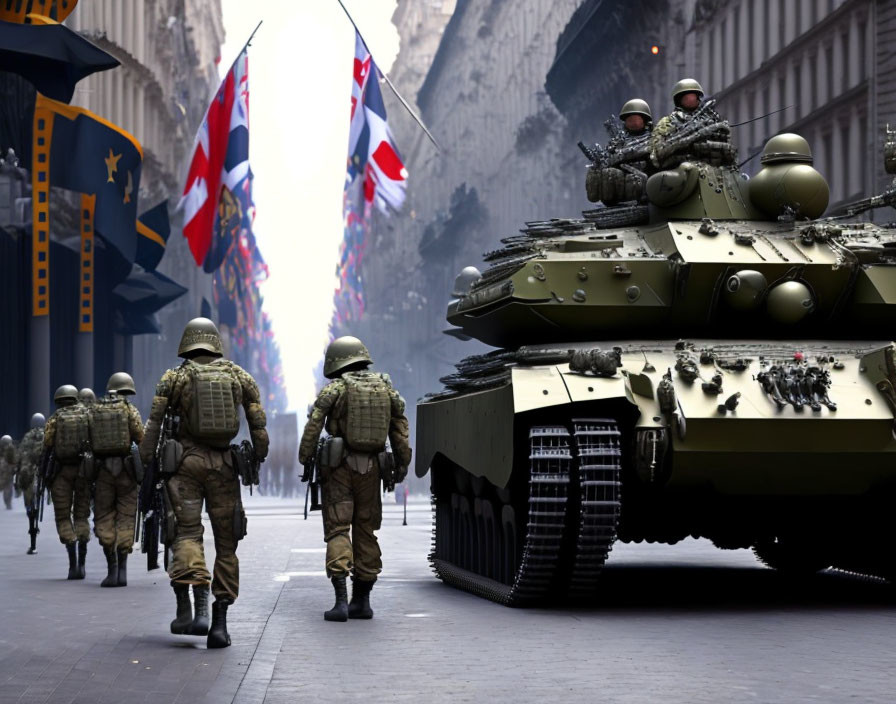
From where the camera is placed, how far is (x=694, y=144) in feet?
45.0

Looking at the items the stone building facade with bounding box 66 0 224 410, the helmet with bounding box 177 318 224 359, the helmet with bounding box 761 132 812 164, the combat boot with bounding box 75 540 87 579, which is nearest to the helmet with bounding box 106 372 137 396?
the combat boot with bounding box 75 540 87 579

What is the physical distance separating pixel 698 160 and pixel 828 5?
60.2 ft

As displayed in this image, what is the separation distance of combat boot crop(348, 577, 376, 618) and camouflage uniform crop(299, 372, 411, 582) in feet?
0.15

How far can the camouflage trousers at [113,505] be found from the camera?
15.0 metres

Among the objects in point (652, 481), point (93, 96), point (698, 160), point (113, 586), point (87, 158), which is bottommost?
point (113, 586)

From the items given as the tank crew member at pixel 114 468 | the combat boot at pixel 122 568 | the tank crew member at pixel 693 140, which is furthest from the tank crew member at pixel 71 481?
the tank crew member at pixel 693 140

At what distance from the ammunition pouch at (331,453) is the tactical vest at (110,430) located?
4.09 meters

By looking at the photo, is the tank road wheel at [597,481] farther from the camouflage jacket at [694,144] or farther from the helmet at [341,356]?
the camouflage jacket at [694,144]

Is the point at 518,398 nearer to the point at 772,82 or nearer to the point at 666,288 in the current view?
the point at 666,288

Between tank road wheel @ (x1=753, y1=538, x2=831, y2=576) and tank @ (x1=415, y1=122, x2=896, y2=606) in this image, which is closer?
tank @ (x1=415, y1=122, x2=896, y2=606)

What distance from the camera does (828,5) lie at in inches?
1204

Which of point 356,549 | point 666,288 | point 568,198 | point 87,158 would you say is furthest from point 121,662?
point 568,198

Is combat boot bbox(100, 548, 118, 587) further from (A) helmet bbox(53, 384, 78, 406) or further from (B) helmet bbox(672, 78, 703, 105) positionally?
(B) helmet bbox(672, 78, 703, 105)

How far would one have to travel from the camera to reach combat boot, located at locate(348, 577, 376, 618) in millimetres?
11562
